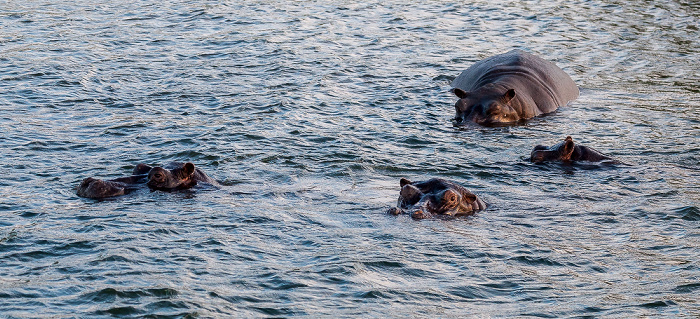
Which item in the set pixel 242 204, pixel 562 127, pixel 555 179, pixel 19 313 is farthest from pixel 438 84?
pixel 19 313

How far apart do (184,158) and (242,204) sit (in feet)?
8.10

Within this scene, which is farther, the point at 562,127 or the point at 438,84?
the point at 438,84

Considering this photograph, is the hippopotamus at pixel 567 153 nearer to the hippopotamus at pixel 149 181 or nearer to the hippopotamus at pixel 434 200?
the hippopotamus at pixel 434 200

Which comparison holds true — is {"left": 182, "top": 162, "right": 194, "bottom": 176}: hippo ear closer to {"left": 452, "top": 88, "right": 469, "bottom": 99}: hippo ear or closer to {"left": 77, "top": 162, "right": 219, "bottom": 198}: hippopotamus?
{"left": 77, "top": 162, "right": 219, "bottom": 198}: hippopotamus

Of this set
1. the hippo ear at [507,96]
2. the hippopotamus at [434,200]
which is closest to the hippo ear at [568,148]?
the hippopotamus at [434,200]

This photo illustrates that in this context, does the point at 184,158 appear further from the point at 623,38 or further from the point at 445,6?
the point at 445,6

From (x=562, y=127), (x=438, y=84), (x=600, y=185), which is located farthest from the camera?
(x=438, y=84)

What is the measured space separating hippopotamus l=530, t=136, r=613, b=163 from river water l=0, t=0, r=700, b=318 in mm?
192

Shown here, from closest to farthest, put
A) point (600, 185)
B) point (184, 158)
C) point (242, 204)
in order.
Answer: point (242, 204), point (600, 185), point (184, 158)

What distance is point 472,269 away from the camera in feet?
28.4

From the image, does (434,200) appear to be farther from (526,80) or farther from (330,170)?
(526,80)

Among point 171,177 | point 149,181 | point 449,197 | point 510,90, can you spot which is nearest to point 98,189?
point 149,181

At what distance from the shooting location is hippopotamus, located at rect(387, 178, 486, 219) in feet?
32.3

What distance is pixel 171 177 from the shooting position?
10.8 metres
